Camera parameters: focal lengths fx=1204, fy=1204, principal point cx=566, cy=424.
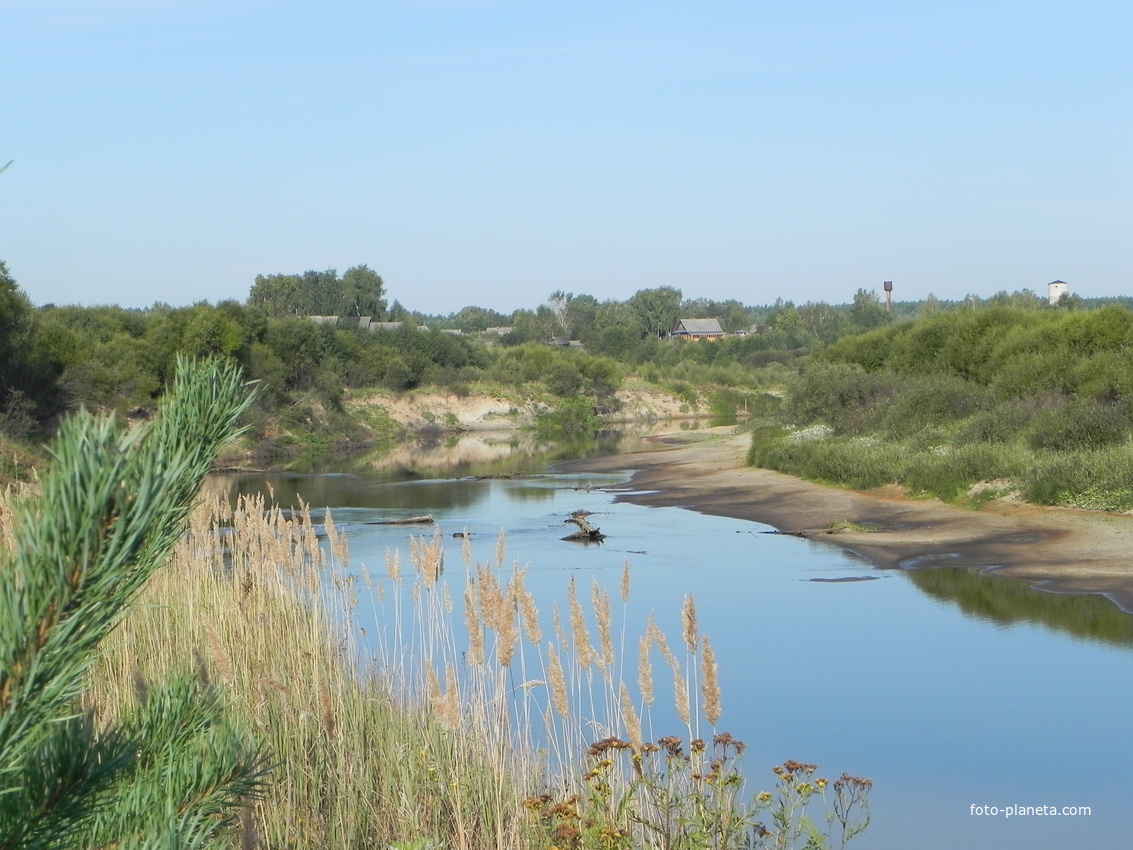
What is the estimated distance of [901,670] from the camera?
1096 centimetres

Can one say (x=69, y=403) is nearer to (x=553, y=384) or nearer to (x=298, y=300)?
(x=553, y=384)

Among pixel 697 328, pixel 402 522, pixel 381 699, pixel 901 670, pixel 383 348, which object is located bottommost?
pixel 901 670

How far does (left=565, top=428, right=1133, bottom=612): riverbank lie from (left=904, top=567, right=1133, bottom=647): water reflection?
0.82ft

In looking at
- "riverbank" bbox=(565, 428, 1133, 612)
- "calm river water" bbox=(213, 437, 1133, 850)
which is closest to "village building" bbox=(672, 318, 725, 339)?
"riverbank" bbox=(565, 428, 1133, 612)

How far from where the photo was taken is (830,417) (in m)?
33.8

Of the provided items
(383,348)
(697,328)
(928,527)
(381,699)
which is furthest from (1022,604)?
(697,328)

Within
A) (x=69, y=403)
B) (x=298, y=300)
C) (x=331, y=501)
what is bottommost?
(x=331, y=501)

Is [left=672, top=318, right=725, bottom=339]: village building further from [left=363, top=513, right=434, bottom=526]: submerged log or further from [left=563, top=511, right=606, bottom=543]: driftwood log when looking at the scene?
[left=563, top=511, right=606, bottom=543]: driftwood log

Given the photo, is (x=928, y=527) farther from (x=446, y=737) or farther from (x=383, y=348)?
(x=383, y=348)

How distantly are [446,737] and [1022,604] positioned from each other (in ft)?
31.6

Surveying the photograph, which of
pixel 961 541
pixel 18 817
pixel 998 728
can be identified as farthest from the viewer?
pixel 961 541

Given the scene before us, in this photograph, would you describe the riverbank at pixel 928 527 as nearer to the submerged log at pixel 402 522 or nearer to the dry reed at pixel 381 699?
the submerged log at pixel 402 522

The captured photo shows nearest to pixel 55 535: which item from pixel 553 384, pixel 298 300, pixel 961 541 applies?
pixel 961 541

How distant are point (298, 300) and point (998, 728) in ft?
287
